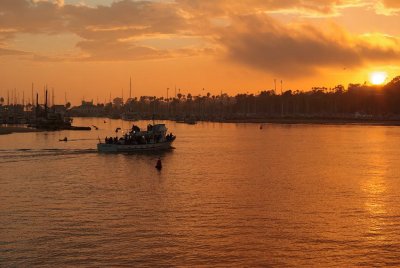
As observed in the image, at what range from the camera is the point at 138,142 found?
317 feet

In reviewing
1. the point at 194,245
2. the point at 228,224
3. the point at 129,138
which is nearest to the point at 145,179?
the point at 228,224

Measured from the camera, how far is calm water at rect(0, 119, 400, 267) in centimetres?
2859

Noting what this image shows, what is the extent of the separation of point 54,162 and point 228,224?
149 ft

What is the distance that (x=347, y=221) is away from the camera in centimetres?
3694

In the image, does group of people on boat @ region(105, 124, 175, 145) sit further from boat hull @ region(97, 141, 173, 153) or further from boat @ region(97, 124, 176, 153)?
boat hull @ region(97, 141, 173, 153)

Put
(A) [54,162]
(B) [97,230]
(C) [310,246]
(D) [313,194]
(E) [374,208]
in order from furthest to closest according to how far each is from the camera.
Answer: (A) [54,162], (D) [313,194], (E) [374,208], (B) [97,230], (C) [310,246]

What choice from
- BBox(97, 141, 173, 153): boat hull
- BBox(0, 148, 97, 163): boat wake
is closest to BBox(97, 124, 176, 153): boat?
BBox(97, 141, 173, 153): boat hull

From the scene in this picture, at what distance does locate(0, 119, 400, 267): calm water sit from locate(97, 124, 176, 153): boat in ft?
63.2

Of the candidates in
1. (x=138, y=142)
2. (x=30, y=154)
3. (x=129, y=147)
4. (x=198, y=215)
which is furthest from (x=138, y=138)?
(x=198, y=215)

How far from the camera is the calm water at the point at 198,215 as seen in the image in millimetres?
28594

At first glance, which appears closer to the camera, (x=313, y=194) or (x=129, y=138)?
(x=313, y=194)

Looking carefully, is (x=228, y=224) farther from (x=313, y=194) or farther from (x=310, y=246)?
(x=313, y=194)

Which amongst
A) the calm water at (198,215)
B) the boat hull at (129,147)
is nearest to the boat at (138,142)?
the boat hull at (129,147)

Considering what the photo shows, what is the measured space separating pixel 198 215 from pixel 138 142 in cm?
5926
